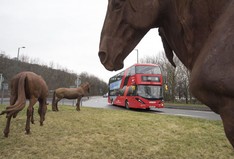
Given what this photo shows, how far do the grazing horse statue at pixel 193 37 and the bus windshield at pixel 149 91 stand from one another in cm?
1371

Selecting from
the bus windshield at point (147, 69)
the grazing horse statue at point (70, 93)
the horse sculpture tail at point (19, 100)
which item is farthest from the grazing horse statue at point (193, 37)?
the bus windshield at point (147, 69)

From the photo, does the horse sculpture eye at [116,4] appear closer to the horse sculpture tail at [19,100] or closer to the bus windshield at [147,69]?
the horse sculpture tail at [19,100]

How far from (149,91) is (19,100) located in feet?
36.8

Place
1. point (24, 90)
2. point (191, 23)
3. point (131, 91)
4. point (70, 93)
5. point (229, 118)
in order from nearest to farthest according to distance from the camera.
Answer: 1. point (229, 118)
2. point (191, 23)
3. point (24, 90)
4. point (70, 93)
5. point (131, 91)

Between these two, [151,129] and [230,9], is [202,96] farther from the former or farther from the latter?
[151,129]

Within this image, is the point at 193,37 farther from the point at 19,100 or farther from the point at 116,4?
the point at 19,100

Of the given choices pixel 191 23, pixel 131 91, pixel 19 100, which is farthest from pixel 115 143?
pixel 131 91

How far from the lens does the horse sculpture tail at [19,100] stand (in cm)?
453

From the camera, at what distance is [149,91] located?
15.1 metres

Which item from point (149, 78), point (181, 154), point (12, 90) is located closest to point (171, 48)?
point (181, 154)

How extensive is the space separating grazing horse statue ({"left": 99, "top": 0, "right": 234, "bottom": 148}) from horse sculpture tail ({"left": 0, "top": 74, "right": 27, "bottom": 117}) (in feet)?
13.0

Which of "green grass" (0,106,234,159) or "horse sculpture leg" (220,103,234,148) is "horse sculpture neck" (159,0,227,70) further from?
"green grass" (0,106,234,159)

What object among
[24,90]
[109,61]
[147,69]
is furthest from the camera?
[147,69]

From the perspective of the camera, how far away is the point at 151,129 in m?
6.54
